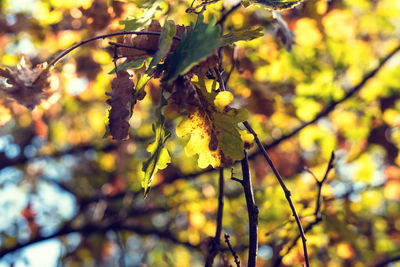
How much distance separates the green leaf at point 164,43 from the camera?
917 millimetres

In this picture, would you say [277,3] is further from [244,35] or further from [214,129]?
[214,129]

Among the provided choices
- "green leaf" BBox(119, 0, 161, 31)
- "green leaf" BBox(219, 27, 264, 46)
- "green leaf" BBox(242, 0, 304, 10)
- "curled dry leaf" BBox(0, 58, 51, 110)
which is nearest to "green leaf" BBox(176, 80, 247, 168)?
"green leaf" BBox(219, 27, 264, 46)

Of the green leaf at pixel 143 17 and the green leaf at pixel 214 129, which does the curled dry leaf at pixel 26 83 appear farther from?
the green leaf at pixel 214 129

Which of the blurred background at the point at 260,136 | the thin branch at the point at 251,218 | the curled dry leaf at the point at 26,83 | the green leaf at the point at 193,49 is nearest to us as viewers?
the green leaf at the point at 193,49

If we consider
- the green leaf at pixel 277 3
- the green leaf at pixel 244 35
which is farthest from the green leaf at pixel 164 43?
the green leaf at pixel 277 3

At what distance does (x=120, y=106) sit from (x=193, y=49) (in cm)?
30

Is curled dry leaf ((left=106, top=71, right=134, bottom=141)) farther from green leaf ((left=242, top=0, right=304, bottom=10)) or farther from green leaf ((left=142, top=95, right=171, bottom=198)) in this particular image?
green leaf ((left=242, top=0, right=304, bottom=10))

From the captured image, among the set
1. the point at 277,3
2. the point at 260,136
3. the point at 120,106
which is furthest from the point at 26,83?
the point at 260,136

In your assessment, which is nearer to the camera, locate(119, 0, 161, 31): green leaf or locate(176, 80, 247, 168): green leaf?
locate(176, 80, 247, 168): green leaf

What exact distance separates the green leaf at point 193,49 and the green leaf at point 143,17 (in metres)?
0.37

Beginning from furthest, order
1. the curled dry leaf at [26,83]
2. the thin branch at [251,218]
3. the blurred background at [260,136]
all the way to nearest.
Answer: the blurred background at [260,136], the curled dry leaf at [26,83], the thin branch at [251,218]

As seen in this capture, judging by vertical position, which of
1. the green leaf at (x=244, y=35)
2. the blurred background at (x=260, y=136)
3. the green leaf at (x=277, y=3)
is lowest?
the green leaf at (x=244, y=35)

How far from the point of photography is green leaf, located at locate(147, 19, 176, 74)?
3.01 feet

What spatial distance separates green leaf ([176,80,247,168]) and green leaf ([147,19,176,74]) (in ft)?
0.53
